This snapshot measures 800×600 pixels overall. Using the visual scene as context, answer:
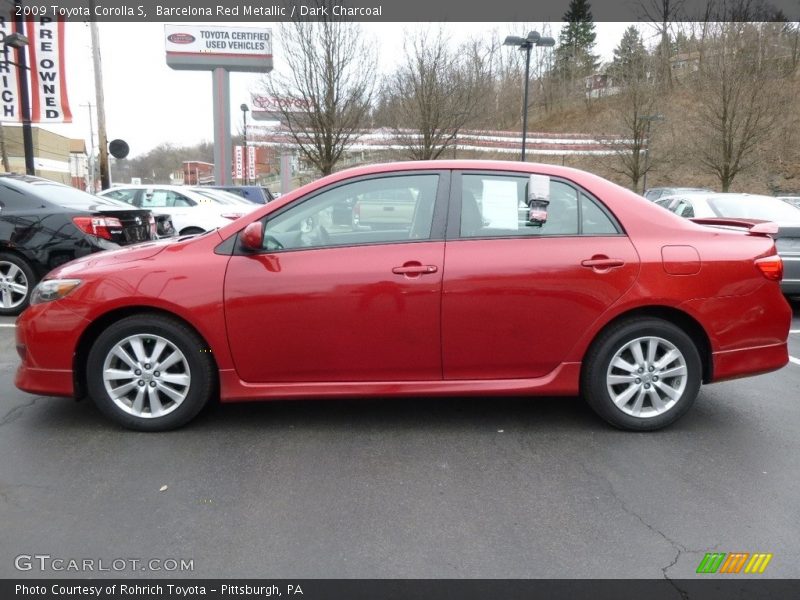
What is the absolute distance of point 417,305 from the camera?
134 inches

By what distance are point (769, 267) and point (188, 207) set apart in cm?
1070

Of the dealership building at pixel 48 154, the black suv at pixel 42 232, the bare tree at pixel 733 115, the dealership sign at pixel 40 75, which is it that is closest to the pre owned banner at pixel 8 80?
the dealership sign at pixel 40 75

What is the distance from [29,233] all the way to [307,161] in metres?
13.9

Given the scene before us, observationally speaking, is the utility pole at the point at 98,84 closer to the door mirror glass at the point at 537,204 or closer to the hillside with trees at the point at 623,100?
the hillside with trees at the point at 623,100

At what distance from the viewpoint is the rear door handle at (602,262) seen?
11.4 feet

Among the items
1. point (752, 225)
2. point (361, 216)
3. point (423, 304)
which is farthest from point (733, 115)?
point (423, 304)

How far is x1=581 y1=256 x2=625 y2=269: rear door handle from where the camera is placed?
3461 mm

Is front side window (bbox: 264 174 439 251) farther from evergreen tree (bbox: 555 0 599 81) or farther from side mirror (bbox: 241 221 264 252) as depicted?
evergreen tree (bbox: 555 0 599 81)

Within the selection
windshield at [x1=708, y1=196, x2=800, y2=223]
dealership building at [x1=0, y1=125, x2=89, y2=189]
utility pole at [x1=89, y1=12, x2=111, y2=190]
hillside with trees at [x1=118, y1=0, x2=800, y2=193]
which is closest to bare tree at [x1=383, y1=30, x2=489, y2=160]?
hillside with trees at [x1=118, y1=0, x2=800, y2=193]

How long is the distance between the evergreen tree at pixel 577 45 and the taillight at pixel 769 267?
65.5 meters

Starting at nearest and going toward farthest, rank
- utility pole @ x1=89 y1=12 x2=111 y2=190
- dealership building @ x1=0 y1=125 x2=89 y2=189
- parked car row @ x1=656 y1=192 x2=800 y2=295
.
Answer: parked car row @ x1=656 y1=192 x2=800 y2=295 → utility pole @ x1=89 y1=12 x2=111 y2=190 → dealership building @ x1=0 y1=125 x2=89 y2=189

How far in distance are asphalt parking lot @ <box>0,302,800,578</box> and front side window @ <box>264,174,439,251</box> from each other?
1184 mm

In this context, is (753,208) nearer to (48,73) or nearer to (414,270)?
(414,270)
